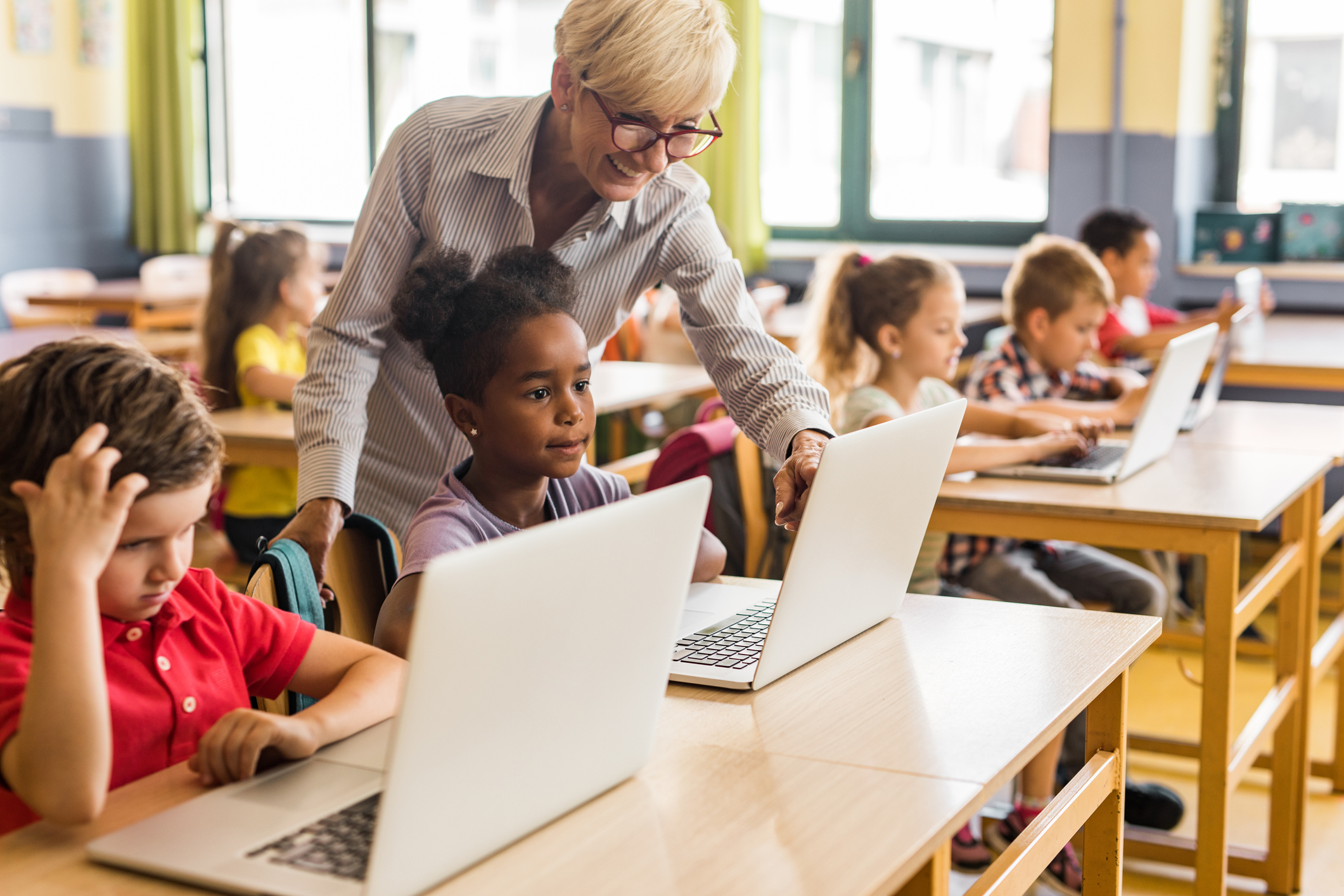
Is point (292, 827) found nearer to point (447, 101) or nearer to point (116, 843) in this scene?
point (116, 843)

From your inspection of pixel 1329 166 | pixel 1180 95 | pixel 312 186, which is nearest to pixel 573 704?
pixel 1180 95

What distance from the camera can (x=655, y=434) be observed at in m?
4.21

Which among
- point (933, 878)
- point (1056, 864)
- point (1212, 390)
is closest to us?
point (933, 878)

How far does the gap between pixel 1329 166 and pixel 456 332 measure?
400cm

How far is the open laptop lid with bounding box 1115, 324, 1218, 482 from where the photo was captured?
2027mm

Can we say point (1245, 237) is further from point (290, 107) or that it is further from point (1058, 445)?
point (290, 107)

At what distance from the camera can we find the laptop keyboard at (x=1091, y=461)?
83.1 inches

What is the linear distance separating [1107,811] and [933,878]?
0.49 metres

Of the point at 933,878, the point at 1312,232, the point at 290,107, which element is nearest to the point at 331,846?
the point at 933,878

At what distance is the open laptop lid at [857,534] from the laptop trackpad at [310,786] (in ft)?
1.10

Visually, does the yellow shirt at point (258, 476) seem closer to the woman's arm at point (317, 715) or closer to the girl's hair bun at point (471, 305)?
the girl's hair bun at point (471, 305)

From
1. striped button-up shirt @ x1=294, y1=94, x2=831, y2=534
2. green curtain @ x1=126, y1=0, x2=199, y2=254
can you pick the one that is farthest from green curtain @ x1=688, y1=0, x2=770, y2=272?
striped button-up shirt @ x1=294, y1=94, x2=831, y2=534

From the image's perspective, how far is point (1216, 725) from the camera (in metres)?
1.85

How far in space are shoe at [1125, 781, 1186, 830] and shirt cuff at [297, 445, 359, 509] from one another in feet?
4.99
